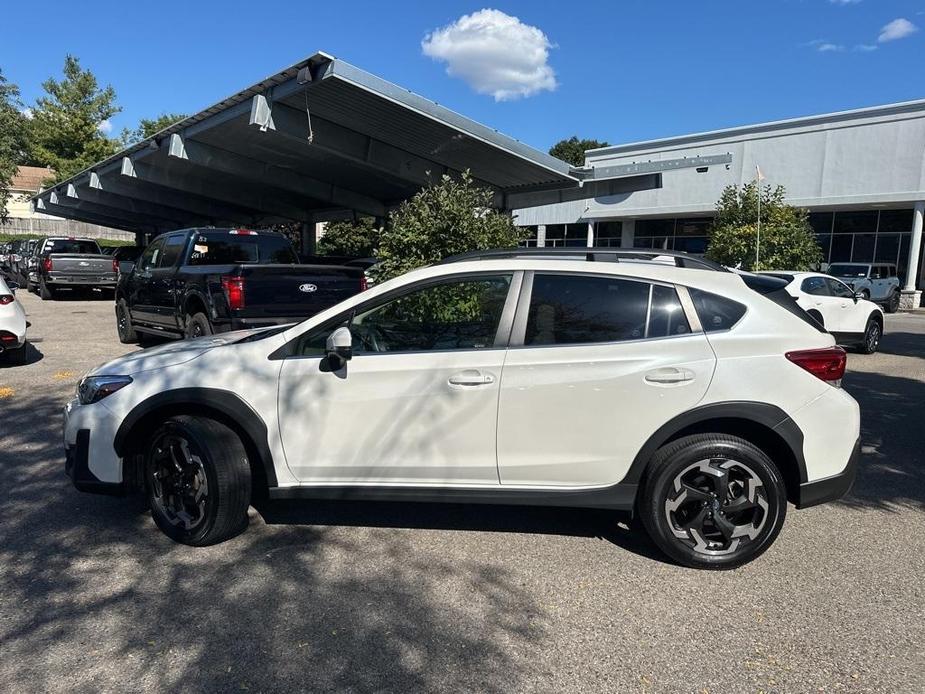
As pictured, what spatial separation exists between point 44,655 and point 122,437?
128 cm

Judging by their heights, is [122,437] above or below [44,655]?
above

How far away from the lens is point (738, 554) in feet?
11.7

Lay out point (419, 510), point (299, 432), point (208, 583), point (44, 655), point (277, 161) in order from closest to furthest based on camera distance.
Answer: point (44, 655), point (208, 583), point (299, 432), point (419, 510), point (277, 161)

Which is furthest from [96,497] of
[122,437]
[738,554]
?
[738,554]

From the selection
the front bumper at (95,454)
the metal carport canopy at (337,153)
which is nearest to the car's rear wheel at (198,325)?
the metal carport canopy at (337,153)

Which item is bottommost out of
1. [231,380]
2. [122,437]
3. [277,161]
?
[122,437]

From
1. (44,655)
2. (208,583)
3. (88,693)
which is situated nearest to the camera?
(88,693)

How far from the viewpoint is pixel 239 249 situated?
395 inches

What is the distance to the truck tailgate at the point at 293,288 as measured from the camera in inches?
320

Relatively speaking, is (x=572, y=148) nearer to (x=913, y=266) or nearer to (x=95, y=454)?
(x=913, y=266)

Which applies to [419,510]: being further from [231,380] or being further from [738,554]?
[738,554]

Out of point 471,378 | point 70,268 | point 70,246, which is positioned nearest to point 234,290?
point 471,378

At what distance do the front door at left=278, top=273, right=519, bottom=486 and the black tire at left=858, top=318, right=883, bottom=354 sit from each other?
10.4 metres

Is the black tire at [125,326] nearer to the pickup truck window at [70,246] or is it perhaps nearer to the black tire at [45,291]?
the black tire at [45,291]
